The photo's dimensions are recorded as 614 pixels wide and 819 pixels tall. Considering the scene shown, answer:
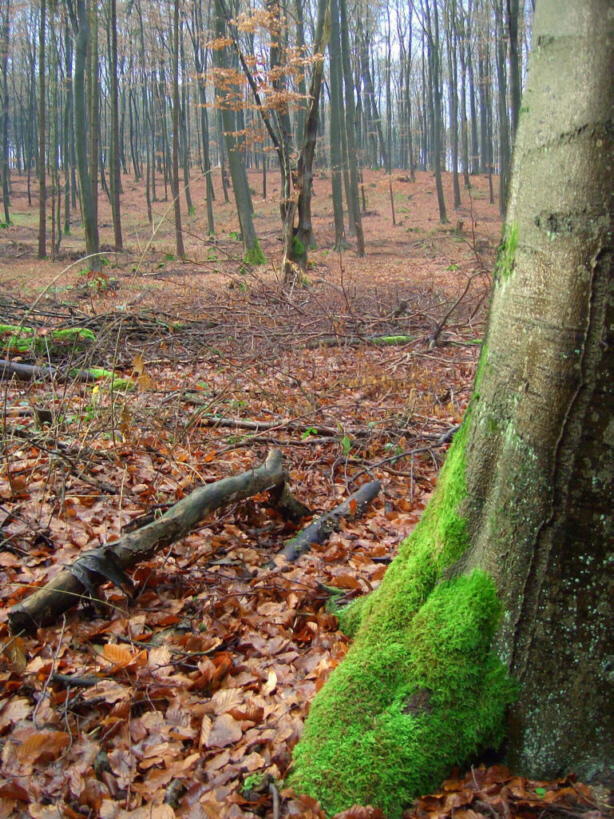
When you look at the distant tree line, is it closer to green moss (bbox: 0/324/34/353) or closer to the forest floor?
the forest floor

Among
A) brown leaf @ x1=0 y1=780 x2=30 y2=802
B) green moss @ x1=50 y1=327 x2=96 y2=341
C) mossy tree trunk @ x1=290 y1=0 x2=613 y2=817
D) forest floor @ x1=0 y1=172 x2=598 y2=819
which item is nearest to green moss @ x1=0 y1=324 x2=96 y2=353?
green moss @ x1=50 y1=327 x2=96 y2=341

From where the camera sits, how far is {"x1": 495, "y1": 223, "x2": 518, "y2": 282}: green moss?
6.57 ft

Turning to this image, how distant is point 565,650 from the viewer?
1.90 m

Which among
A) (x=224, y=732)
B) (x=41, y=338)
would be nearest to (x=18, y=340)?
(x=41, y=338)

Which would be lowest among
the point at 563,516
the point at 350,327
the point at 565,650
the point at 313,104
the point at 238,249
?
the point at 565,650

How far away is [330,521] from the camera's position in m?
4.04

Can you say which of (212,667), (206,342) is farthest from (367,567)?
(206,342)

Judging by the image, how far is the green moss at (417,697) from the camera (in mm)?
1957

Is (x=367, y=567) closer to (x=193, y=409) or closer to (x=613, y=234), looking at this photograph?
(x=613, y=234)

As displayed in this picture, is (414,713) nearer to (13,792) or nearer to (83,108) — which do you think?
(13,792)

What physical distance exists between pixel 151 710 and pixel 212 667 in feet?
1.05

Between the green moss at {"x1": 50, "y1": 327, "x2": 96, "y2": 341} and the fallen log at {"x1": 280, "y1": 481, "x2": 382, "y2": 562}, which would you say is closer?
the fallen log at {"x1": 280, "y1": 481, "x2": 382, "y2": 562}

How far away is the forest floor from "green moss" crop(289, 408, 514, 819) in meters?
0.09

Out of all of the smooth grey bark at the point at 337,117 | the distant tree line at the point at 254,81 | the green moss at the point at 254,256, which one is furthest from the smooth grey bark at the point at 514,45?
the smooth grey bark at the point at 337,117
